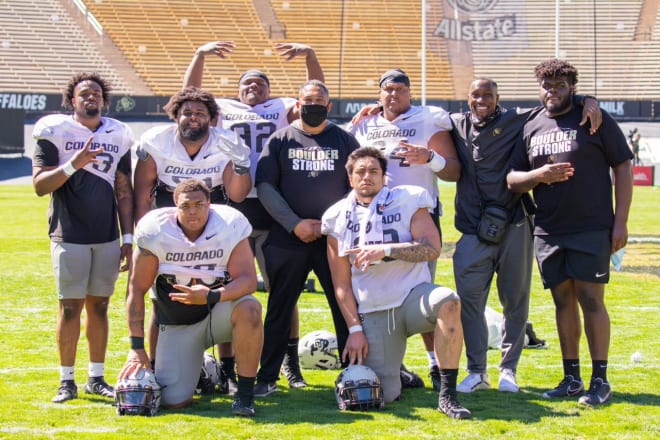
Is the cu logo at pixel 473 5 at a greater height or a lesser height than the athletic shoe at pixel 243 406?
greater

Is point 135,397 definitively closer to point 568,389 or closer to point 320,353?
point 320,353

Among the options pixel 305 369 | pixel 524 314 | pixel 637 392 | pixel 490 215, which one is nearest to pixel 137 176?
pixel 305 369

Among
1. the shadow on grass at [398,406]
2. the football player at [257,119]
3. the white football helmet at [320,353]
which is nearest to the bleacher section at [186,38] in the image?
the football player at [257,119]

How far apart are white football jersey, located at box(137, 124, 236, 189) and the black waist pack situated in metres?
1.56

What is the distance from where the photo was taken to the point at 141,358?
5070 mm

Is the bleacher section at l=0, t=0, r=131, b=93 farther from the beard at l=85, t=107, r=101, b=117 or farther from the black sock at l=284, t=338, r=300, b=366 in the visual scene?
the black sock at l=284, t=338, r=300, b=366

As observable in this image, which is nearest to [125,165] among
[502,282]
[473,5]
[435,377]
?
[435,377]

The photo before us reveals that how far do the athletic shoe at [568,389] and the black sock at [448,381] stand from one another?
0.73 m

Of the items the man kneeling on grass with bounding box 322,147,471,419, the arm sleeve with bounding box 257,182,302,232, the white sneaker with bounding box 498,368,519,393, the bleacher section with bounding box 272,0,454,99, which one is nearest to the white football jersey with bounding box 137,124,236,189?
the arm sleeve with bounding box 257,182,302,232

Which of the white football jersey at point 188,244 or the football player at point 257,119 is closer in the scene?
the white football jersey at point 188,244

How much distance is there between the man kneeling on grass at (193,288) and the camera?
16.5 feet

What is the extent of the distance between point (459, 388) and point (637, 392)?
1.01 meters

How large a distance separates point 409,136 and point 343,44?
33.1 m

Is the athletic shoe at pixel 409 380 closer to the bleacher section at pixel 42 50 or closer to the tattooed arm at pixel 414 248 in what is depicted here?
the tattooed arm at pixel 414 248
